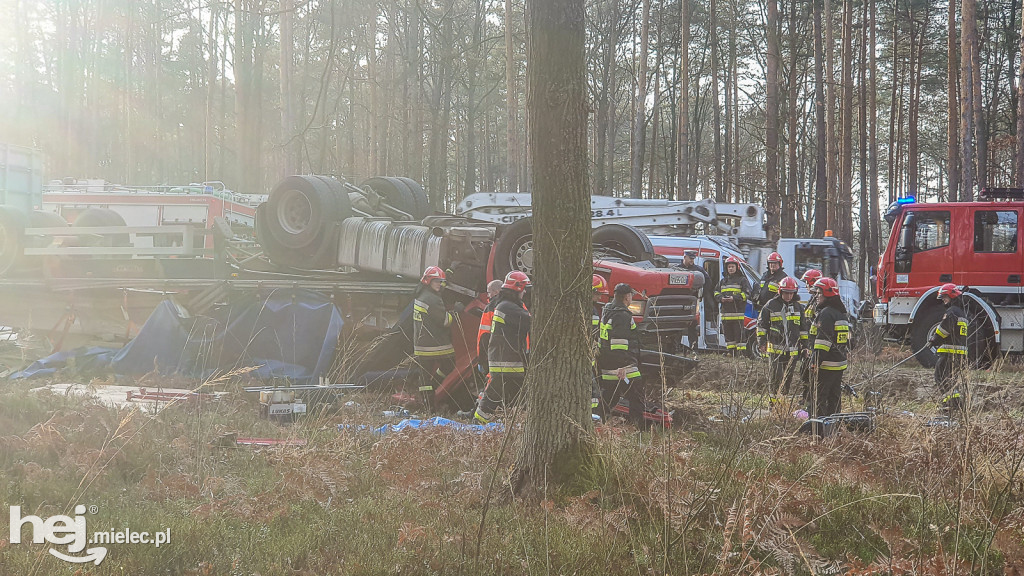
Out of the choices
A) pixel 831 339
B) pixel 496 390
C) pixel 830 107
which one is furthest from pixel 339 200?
pixel 830 107

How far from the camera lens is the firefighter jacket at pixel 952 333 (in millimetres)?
8125

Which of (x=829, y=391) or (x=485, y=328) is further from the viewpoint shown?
(x=485, y=328)

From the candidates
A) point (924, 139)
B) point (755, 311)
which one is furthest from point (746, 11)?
point (755, 311)

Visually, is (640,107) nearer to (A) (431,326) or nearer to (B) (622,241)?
(B) (622,241)

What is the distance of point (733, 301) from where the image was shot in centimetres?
1210

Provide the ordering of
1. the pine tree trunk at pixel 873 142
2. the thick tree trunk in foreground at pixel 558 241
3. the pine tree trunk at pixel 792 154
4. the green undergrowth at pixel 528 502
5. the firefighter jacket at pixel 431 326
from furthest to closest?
1. the pine tree trunk at pixel 873 142
2. the pine tree trunk at pixel 792 154
3. the firefighter jacket at pixel 431 326
4. the thick tree trunk in foreground at pixel 558 241
5. the green undergrowth at pixel 528 502

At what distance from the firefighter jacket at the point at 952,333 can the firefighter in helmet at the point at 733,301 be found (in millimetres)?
3669

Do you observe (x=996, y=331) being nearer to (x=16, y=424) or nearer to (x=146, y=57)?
(x=16, y=424)

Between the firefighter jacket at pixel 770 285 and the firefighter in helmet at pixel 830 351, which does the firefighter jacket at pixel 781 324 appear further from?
the firefighter jacket at pixel 770 285

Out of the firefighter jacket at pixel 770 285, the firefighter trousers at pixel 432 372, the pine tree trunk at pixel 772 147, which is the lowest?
the firefighter trousers at pixel 432 372

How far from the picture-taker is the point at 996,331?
36.3ft

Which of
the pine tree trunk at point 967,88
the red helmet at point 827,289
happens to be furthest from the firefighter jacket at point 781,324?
the pine tree trunk at point 967,88
